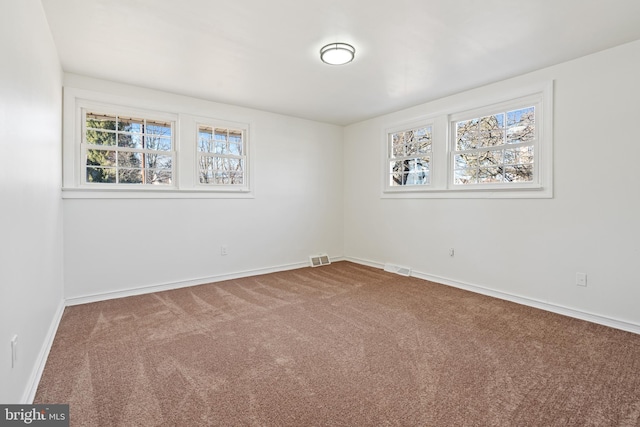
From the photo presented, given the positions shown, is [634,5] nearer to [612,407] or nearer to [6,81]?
[612,407]

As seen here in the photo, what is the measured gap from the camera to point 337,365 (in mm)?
2227

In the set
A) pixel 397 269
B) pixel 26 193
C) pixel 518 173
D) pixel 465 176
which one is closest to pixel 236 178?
pixel 397 269

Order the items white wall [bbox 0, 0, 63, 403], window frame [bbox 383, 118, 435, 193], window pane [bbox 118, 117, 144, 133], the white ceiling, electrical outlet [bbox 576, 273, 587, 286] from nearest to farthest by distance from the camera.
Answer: white wall [bbox 0, 0, 63, 403] < the white ceiling < electrical outlet [bbox 576, 273, 587, 286] < window pane [bbox 118, 117, 144, 133] < window frame [bbox 383, 118, 435, 193]

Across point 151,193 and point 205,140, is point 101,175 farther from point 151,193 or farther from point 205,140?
point 205,140

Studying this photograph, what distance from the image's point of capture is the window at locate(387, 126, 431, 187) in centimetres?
471

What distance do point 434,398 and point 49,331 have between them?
2.94 meters

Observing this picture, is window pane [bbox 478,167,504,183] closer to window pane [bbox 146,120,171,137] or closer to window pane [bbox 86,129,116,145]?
window pane [bbox 146,120,171,137]

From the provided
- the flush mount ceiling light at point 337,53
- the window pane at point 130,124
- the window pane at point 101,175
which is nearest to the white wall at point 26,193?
the window pane at point 101,175

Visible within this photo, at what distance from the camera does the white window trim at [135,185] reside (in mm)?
3471

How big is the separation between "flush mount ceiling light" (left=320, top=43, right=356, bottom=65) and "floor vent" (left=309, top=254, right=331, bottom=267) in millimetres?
3318

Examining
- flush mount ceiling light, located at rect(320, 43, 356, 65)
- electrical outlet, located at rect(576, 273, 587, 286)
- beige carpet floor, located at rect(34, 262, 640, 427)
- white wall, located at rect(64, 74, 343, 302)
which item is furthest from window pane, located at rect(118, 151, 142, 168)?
electrical outlet, located at rect(576, 273, 587, 286)

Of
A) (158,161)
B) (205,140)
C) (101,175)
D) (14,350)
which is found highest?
(205,140)

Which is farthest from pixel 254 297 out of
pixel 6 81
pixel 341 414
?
pixel 6 81

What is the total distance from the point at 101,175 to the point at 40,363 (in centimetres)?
229
